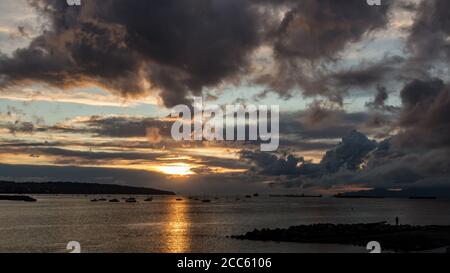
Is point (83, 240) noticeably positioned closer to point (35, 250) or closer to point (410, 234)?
point (35, 250)

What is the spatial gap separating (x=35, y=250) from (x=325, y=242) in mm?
43016
